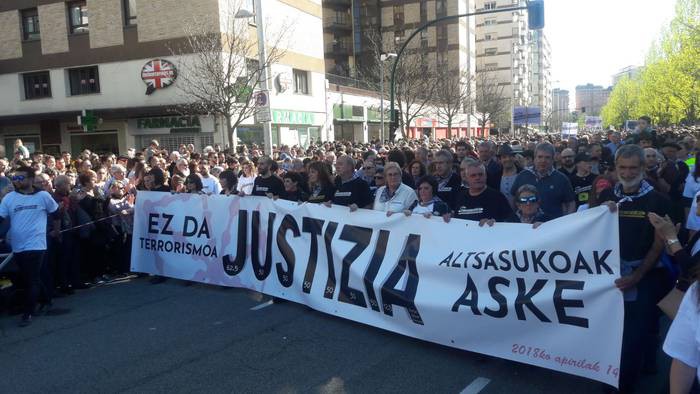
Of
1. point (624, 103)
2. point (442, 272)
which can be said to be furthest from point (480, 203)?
point (624, 103)

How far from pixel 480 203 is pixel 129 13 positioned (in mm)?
26042

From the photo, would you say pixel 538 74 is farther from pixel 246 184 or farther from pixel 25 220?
pixel 25 220

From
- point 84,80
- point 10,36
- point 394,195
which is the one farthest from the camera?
point 10,36

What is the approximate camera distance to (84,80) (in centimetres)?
2822

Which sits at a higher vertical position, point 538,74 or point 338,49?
point 538,74

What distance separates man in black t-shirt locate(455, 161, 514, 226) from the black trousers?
17.2 feet

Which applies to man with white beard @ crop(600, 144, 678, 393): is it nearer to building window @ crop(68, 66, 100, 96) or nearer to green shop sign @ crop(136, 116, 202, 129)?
green shop sign @ crop(136, 116, 202, 129)

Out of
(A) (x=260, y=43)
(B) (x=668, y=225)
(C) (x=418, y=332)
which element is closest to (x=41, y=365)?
(C) (x=418, y=332)

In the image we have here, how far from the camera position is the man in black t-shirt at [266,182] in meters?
8.18

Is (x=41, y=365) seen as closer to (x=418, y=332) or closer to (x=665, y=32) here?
(x=418, y=332)

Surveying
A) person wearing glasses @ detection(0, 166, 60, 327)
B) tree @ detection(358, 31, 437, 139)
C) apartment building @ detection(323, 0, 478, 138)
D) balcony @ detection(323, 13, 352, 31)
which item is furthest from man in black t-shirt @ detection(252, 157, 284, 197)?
balcony @ detection(323, 13, 352, 31)

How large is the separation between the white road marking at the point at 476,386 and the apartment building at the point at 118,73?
71.7 feet

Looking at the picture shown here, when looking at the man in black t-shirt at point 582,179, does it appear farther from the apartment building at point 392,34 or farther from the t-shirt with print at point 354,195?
the apartment building at point 392,34

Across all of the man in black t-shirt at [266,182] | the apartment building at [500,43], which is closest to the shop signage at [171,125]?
the man in black t-shirt at [266,182]
